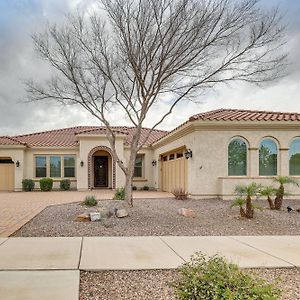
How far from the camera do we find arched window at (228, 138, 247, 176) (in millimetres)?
18484

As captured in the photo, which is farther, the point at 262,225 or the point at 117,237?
the point at 262,225

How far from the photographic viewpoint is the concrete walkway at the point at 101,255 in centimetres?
531

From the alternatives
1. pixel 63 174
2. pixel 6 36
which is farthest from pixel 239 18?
pixel 63 174

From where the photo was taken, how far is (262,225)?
1144cm

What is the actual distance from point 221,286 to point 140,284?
6.75 feet

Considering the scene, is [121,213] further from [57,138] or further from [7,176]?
[57,138]

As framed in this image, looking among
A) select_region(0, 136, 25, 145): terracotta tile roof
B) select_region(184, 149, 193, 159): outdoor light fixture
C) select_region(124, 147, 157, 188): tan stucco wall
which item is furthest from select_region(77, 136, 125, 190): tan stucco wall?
select_region(184, 149, 193, 159): outdoor light fixture

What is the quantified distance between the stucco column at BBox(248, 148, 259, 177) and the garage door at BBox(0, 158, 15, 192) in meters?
18.5

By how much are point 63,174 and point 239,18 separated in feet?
66.7

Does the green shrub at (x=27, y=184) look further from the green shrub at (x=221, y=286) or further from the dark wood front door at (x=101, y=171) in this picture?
the green shrub at (x=221, y=286)

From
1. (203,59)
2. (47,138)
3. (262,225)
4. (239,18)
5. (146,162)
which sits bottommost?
(262,225)

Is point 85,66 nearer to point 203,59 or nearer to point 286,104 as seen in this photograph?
point 203,59

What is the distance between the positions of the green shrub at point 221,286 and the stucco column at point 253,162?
14.7 meters

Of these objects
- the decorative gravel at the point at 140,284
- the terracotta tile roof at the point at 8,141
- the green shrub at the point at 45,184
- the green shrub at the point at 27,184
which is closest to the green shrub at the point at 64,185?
the green shrub at the point at 45,184
